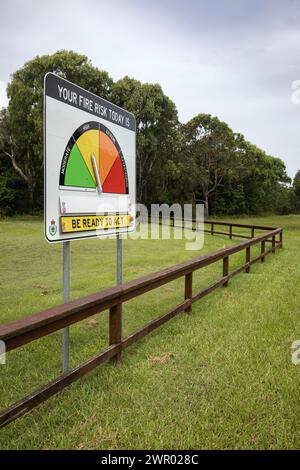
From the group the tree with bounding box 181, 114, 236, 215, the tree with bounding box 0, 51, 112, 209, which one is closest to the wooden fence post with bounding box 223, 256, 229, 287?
the tree with bounding box 0, 51, 112, 209

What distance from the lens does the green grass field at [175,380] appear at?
7.76ft

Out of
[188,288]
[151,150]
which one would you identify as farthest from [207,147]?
[188,288]

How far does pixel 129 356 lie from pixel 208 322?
4.72 ft

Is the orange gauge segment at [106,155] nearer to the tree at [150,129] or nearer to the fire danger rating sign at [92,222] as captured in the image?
the fire danger rating sign at [92,222]

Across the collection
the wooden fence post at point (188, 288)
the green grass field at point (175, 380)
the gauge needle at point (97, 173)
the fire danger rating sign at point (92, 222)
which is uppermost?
the gauge needle at point (97, 173)

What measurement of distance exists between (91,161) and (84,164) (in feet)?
0.34

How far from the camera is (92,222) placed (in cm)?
334

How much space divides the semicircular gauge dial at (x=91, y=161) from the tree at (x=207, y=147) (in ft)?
108

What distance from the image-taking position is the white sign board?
2822mm

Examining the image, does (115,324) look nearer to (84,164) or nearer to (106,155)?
(84,164)

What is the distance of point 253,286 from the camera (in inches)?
263

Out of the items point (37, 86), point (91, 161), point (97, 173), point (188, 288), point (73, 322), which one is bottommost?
point (188, 288)

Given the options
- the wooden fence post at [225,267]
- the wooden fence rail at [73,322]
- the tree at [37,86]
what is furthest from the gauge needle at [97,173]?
the tree at [37,86]
